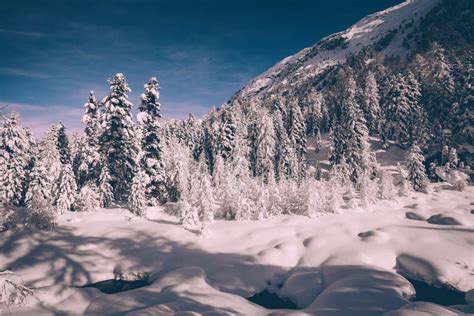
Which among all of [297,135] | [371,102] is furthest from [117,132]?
[371,102]

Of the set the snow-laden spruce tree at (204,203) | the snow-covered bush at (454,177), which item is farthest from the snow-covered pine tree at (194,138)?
the snow-covered bush at (454,177)

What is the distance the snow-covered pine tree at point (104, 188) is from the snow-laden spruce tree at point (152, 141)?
3.74 m

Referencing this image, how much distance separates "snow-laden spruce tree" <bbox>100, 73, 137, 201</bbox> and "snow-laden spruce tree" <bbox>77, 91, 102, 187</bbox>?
1874 millimetres

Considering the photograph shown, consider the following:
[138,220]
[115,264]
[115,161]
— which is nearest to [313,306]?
[115,264]

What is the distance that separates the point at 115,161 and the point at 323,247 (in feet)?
73.6

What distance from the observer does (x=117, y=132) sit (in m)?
29.0

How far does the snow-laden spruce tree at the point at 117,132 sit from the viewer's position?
2866 cm

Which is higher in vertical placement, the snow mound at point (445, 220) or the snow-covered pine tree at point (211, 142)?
the snow-covered pine tree at point (211, 142)

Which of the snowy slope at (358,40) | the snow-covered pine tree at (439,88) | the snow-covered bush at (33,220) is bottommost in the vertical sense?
the snow-covered bush at (33,220)

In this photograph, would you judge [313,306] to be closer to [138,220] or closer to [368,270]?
[368,270]

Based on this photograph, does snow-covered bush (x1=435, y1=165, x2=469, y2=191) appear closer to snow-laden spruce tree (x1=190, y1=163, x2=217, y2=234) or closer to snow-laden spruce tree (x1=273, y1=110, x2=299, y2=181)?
snow-laden spruce tree (x1=273, y1=110, x2=299, y2=181)

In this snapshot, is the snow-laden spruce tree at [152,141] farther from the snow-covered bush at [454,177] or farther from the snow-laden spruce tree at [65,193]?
the snow-covered bush at [454,177]

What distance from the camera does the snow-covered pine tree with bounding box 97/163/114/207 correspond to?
91.4 feet

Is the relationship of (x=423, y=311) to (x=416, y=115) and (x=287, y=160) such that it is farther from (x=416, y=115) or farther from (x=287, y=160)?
(x=416, y=115)
